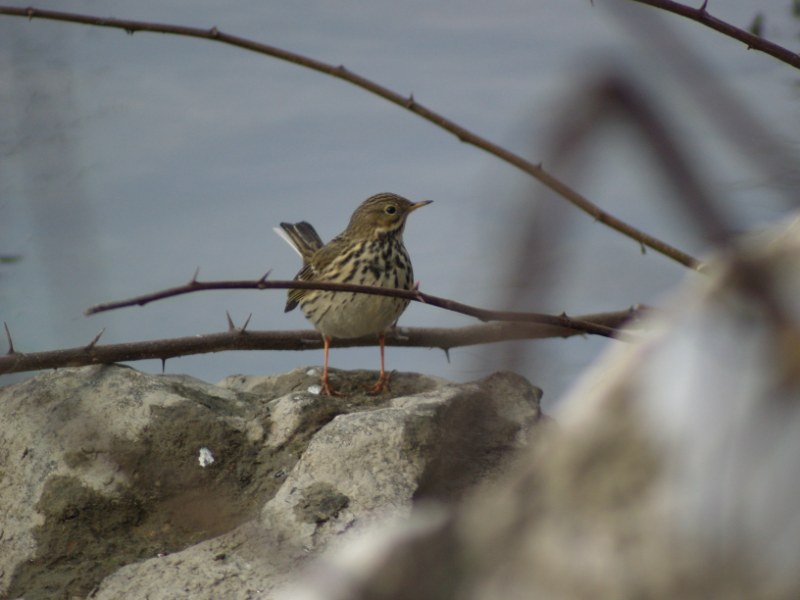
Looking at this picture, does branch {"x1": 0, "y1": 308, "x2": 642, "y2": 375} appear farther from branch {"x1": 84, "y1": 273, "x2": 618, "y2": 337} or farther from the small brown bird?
branch {"x1": 84, "y1": 273, "x2": 618, "y2": 337}

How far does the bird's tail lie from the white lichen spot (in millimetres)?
4341

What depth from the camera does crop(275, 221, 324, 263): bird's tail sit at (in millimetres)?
8477

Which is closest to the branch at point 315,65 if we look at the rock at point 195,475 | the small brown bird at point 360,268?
the rock at point 195,475

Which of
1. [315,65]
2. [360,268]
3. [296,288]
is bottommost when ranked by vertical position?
[360,268]

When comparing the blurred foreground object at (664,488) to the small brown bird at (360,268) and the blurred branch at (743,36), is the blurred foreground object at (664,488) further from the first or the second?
the small brown bird at (360,268)

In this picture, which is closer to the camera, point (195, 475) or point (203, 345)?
point (195, 475)

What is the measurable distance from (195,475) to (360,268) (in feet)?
11.1

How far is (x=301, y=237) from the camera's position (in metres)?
8.67

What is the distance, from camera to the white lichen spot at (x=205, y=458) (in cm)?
401

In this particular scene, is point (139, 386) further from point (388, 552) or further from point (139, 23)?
point (388, 552)

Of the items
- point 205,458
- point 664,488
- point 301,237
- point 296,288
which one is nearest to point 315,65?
point 296,288

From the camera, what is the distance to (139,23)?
305 centimetres

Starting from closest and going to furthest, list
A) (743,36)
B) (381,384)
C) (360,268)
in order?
(743,36) < (381,384) < (360,268)

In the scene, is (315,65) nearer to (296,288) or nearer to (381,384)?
(296,288)
